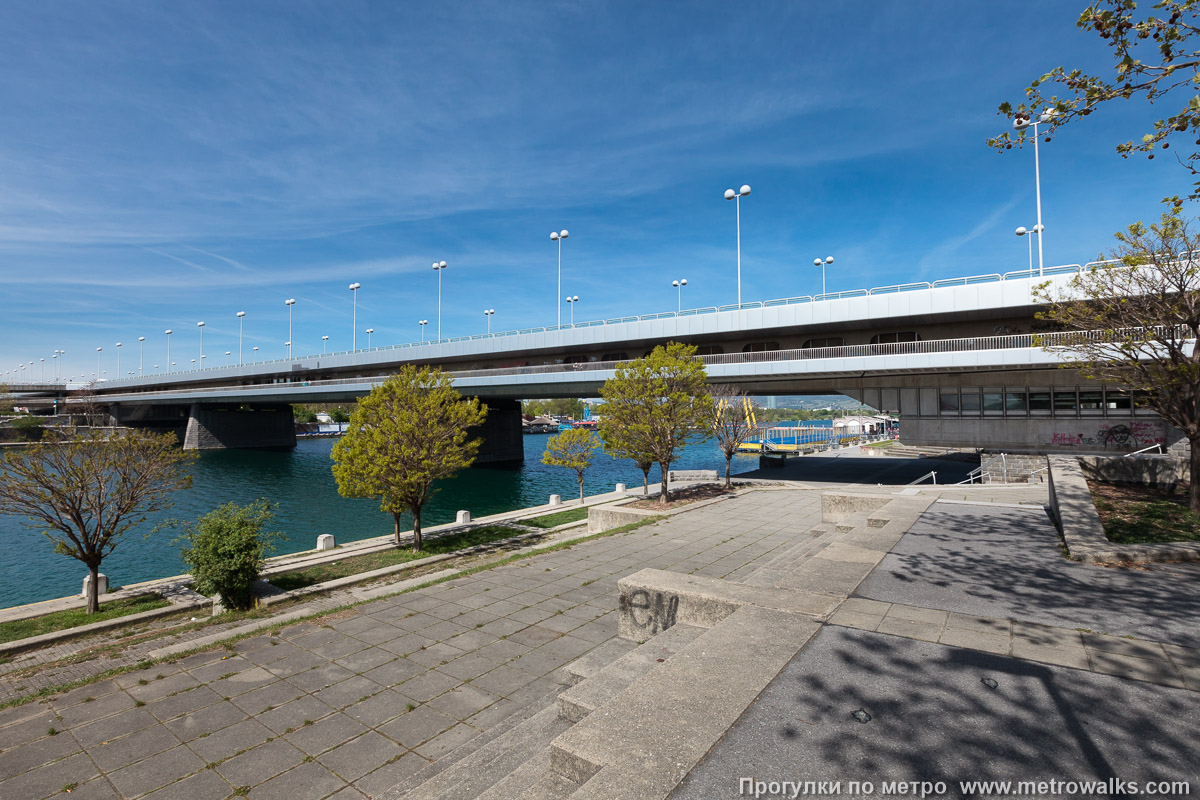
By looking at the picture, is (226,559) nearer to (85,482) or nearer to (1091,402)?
(85,482)

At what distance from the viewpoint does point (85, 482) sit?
42.8ft

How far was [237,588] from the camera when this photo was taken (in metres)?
10.9

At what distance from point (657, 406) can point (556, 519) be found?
19.5 feet

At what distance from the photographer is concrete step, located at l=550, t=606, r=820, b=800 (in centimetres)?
336

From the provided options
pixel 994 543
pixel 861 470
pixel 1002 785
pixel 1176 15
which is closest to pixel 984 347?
pixel 861 470

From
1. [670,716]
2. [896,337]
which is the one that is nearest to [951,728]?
[670,716]

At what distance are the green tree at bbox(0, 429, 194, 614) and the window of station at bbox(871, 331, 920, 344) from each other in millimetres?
31901

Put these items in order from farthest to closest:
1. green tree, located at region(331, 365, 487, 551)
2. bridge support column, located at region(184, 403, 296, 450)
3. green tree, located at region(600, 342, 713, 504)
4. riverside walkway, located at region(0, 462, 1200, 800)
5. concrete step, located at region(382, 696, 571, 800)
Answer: bridge support column, located at region(184, 403, 296, 450) < green tree, located at region(600, 342, 713, 504) < green tree, located at region(331, 365, 487, 551) < concrete step, located at region(382, 696, 571, 800) < riverside walkway, located at region(0, 462, 1200, 800)

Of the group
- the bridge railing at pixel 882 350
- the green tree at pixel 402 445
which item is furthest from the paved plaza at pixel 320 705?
the bridge railing at pixel 882 350

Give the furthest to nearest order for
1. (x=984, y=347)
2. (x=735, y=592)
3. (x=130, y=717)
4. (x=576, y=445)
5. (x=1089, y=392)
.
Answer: (x=576, y=445), (x=1089, y=392), (x=984, y=347), (x=735, y=592), (x=130, y=717)

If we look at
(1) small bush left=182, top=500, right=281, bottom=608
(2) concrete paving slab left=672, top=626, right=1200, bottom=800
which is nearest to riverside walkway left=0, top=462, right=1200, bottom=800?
(2) concrete paving slab left=672, top=626, right=1200, bottom=800

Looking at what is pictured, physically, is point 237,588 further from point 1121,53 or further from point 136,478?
point 1121,53

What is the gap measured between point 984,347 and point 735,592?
79.6 feet

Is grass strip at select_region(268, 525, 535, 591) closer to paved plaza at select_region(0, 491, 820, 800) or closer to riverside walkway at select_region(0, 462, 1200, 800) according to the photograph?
riverside walkway at select_region(0, 462, 1200, 800)
